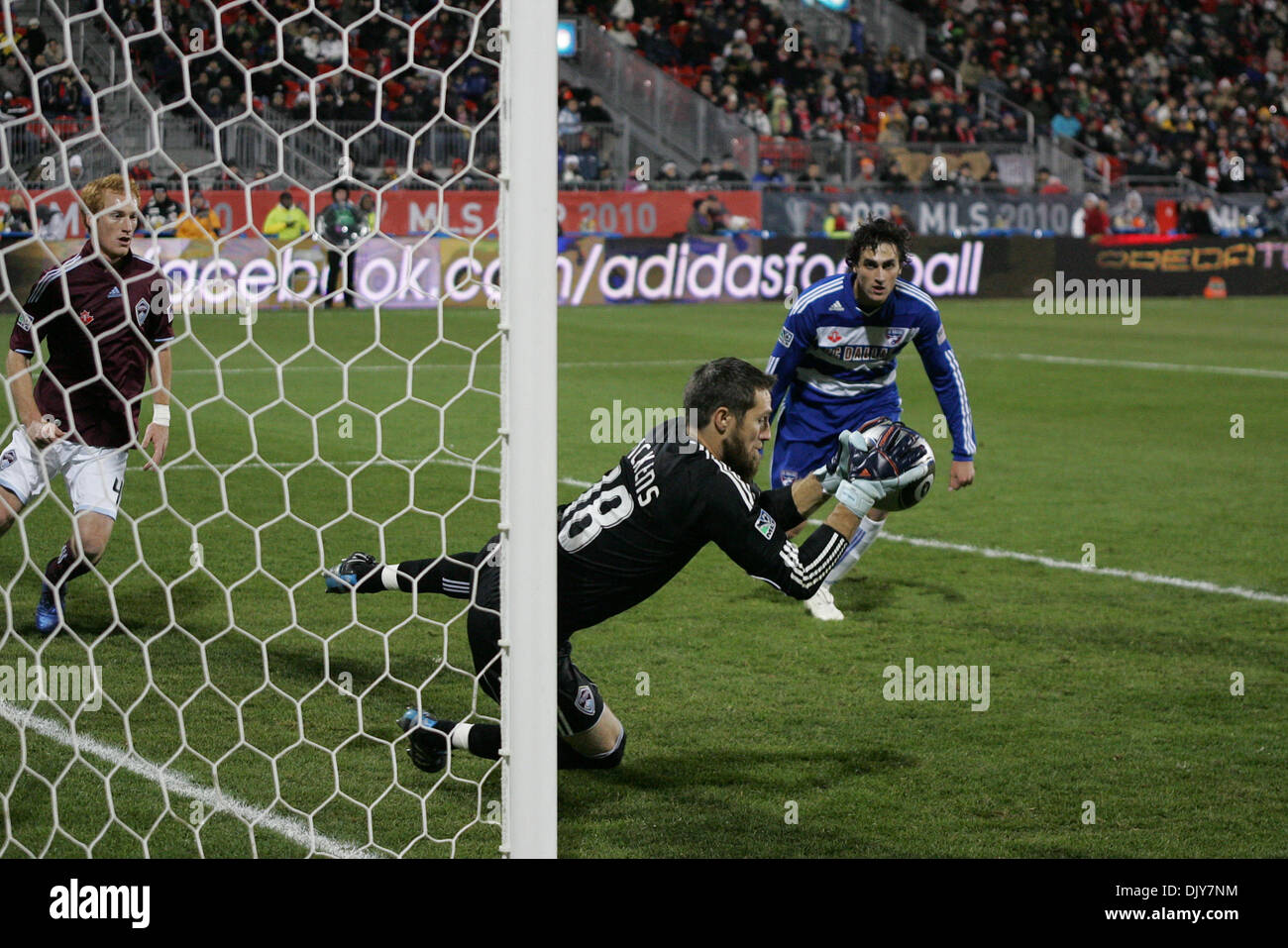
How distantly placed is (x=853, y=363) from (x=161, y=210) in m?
3.39

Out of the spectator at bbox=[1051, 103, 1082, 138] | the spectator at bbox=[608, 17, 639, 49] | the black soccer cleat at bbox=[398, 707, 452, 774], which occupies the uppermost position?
the spectator at bbox=[608, 17, 639, 49]

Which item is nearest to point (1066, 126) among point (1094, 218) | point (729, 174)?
point (1094, 218)

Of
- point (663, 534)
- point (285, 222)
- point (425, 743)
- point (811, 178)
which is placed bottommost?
point (425, 743)

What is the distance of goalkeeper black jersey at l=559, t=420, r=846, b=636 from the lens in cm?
442

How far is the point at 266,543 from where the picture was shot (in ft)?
25.5

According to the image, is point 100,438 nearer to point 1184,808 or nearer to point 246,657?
point 246,657

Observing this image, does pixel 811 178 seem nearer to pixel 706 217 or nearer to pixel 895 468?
pixel 706 217

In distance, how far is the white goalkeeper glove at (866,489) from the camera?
183 inches

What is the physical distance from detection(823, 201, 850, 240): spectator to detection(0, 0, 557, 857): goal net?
1589 cm

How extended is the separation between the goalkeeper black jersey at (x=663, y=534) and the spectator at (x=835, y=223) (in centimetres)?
2118
